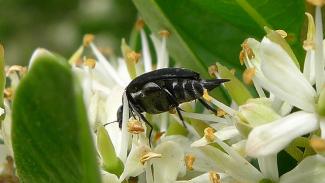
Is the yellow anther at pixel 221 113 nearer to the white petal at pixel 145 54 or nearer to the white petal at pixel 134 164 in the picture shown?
the white petal at pixel 134 164

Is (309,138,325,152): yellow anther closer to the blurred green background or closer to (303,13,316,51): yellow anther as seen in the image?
(303,13,316,51): yellow anther

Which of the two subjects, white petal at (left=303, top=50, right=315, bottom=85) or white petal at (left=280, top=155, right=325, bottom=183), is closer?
white petal at (left=280, top=155, right=325, bottom=183)

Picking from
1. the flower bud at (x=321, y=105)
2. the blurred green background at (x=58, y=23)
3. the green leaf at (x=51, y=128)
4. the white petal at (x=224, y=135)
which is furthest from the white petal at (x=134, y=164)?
the blurred green background at (x=58, y=23)

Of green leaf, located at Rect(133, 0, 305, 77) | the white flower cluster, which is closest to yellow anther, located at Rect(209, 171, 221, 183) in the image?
the white flower cluster

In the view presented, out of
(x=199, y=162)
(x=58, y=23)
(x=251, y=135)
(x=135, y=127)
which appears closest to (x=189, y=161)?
(x=199, y=162)

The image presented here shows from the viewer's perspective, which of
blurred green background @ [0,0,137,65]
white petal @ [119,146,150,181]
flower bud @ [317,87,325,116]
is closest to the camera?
flower bud @ [317,87,325,116]
